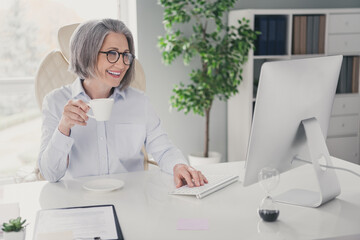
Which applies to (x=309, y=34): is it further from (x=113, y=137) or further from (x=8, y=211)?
(x=8, y=211)

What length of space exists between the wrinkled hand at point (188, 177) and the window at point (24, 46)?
2.43 metres

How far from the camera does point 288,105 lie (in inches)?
53.7

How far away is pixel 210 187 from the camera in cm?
156

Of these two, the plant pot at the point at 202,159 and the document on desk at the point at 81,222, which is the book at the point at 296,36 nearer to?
the plant pot at the point at 202,159

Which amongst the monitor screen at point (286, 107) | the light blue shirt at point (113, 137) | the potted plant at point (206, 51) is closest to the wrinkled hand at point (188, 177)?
the light blue shirt at point (113, 137)

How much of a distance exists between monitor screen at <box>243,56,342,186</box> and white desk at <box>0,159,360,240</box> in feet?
0.48

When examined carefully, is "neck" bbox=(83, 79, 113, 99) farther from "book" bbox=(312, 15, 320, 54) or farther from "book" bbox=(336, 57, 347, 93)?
"book" bbox=(336, 57, 347, 93)

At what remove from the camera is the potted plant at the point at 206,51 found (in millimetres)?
3355

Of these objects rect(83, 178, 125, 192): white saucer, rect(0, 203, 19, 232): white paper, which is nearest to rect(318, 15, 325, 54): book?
rect(83, 178, 125, 192): white saucer

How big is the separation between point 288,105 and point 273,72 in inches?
5.5

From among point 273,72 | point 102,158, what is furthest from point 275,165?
point 102,158

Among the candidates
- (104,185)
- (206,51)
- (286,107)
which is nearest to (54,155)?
(104,185)

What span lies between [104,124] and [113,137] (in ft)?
0.25

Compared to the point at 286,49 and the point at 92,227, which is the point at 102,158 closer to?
the point at 92,227
